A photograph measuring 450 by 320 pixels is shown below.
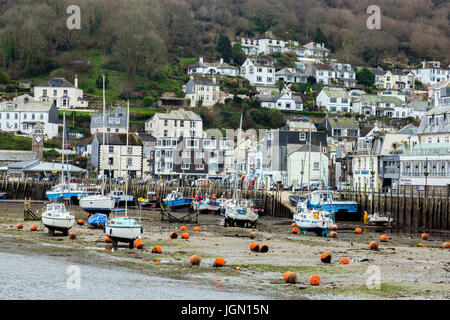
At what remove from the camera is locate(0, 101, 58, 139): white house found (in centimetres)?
12900

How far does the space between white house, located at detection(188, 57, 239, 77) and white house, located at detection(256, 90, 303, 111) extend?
71.4ft

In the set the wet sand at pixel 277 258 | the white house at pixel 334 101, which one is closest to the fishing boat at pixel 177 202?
the wet sand at pixel 277 258

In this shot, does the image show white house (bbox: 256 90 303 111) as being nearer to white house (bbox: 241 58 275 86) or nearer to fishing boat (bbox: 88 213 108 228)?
white house (bbox: 241 58 275 86)

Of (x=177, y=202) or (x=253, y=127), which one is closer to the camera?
(x=177, y=202)

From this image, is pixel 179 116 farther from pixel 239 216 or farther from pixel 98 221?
pixel 98 221

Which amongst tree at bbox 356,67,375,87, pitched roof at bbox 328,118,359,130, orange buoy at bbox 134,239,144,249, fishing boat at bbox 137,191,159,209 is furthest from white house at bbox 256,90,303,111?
orange buoy at bbox 134,239,144,249

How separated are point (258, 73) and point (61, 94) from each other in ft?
180

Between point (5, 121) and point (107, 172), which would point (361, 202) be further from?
point (5, 121)

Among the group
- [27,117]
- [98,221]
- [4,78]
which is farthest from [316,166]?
[4,78]

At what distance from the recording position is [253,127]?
14250cm

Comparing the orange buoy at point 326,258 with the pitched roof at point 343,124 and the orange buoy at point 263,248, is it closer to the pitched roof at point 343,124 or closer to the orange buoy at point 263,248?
the orange buoy at point 263,248

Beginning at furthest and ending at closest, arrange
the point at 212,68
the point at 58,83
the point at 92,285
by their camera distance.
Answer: the point at 212,68
the point at 58,83
the point at 92,285

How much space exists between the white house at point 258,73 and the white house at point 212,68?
106 inches

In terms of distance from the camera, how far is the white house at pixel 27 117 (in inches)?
5079
